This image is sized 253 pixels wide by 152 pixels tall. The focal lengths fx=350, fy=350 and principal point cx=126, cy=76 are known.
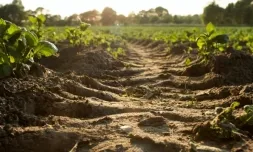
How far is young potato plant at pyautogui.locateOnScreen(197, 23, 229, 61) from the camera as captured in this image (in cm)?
703

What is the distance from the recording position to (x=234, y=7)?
Result: 5347cm

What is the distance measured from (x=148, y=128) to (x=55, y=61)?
564 centimetres

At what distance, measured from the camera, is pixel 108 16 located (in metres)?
70.9

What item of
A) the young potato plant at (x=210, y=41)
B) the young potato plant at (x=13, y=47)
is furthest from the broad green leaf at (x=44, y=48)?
the young potato plant at (x=210, y=41)

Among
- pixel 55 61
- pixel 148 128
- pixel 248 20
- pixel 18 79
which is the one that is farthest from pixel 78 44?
pixel 248 20

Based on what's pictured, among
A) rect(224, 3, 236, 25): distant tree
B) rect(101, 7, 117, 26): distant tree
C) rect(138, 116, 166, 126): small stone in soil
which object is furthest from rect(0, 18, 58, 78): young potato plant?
rect(101, 7, 117, 26): distant tree

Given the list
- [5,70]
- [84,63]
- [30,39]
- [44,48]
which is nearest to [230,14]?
[84,63]

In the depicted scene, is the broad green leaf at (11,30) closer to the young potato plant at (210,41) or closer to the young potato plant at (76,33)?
the young potato plant at (210,41)

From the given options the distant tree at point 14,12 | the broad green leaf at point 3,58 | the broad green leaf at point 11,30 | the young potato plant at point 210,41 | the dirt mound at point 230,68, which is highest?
the distant tree at point 14,12

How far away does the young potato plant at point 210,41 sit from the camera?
7.03m

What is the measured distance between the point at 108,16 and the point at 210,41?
2555 inches

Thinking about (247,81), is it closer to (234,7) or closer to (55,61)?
(55,61)

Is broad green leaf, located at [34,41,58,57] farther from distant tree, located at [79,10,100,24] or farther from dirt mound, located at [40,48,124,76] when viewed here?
distant tree, located at [79,10,100,24]

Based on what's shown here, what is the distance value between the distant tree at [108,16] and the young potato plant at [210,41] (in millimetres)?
64121
